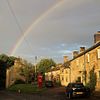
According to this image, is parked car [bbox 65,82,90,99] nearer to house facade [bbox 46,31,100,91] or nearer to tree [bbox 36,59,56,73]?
house facade [bbox 46,31,100,91]

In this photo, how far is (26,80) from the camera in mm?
97562

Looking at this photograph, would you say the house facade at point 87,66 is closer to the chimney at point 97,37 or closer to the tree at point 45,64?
the chimney at point 97,37

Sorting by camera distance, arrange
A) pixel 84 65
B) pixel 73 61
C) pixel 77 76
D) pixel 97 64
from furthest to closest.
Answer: pixel 73 61 → pixel 77 76 → pixel 84 65 → pixel 97 64

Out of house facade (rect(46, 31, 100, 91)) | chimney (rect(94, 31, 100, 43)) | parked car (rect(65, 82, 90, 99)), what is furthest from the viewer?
chimney (rect(94, 31, 100, 43))

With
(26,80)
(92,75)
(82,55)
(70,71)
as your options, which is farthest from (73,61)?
(26,80)

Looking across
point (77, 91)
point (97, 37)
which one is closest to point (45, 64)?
point (97, 37)

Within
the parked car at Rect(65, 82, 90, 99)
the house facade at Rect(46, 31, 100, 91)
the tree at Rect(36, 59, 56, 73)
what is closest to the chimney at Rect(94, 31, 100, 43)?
the house facade at Rect(46, 31, 100, 91)

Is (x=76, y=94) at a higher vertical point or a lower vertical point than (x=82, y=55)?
lower

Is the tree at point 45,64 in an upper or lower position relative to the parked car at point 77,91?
upper

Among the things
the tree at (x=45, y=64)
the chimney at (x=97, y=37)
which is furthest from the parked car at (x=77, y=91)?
the tree at (x=45, y=64)

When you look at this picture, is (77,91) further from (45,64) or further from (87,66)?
(45,64)

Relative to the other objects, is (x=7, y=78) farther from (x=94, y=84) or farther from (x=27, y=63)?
(x=94, y=84)

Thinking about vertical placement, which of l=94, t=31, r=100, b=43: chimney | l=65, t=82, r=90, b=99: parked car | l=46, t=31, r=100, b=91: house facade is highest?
l=94, t=31, r=100, b=43: chimney

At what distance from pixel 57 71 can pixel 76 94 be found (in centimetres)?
5518
